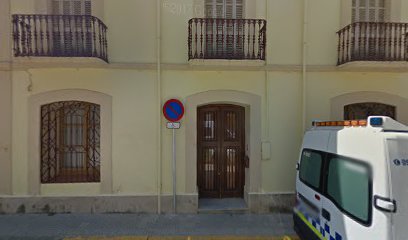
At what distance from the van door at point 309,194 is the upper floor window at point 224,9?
12.4 feet

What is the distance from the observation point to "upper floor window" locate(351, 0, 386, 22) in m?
6.36

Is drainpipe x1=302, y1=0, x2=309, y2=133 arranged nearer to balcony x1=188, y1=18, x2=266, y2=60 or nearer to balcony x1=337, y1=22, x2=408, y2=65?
balcony x1=337, y1=22, x2=408, y2=65

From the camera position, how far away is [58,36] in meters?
5.80

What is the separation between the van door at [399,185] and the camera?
8.20 feet

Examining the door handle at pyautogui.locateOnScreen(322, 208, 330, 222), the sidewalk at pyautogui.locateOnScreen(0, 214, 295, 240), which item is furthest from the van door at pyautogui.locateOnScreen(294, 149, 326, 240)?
the sidewalk at pyautogui.locateOnScreen(0, 214, 295, 240)

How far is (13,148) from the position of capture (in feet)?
19.2

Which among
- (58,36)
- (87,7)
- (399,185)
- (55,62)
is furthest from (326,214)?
(87,7)

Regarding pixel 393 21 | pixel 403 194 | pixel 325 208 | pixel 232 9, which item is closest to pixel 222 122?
pixel 232 9

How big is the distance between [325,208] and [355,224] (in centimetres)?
65

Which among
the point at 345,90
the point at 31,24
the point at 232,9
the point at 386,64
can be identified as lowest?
the point at 345,90

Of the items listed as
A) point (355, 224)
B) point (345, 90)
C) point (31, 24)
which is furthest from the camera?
point (345, 90)

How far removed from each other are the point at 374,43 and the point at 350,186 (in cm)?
464

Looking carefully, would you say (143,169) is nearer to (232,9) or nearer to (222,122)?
(222,122)

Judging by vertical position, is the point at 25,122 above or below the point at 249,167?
above
